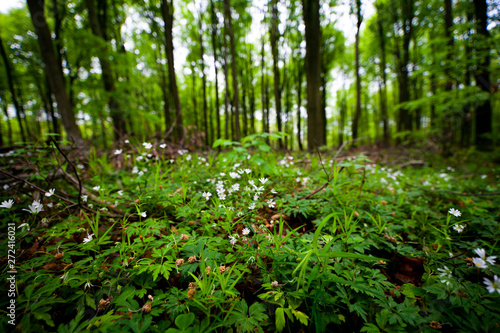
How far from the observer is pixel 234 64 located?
28.7ft

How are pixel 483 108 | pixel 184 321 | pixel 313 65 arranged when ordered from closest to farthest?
pixel 184 321 < pixel 483 108 < pixel 313 65

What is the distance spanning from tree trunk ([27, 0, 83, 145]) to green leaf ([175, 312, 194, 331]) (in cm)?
607

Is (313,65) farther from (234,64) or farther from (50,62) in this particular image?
(50,62)

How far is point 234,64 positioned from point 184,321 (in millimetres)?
9750

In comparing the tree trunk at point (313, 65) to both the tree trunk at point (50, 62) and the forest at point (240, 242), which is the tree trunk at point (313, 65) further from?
the tree trunk at point (50, 62)

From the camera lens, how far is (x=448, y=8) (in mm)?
7309

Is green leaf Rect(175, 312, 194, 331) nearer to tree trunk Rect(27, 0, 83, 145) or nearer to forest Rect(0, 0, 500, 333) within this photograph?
forest Rect(0, 0, 500, 333)

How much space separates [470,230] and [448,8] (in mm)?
10662

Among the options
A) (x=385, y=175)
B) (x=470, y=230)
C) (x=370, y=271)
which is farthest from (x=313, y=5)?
(x=370, y=271)

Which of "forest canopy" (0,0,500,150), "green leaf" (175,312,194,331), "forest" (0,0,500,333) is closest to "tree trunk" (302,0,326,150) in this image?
"forest canopy" (0,0,500,150)

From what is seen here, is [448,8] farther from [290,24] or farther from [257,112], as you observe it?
[257,112]

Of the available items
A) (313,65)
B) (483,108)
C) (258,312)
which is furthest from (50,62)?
(483,108)

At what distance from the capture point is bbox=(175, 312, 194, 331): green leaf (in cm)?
95

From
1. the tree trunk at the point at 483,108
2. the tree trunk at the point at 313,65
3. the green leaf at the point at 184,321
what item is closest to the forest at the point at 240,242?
the green leaf at the point at 184,321
